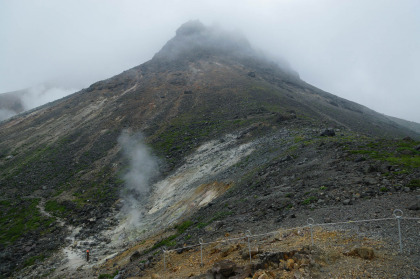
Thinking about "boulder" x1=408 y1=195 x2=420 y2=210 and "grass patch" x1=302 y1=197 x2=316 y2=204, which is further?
"grass patch" x1=302 y1=197 x2=316 y2=204

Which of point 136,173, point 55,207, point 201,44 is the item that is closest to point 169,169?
point 136,173

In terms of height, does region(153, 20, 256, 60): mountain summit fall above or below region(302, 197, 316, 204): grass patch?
above

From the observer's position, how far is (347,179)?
1641 centimetres

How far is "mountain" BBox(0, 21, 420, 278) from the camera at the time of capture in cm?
1717

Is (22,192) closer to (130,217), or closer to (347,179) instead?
(130,217)

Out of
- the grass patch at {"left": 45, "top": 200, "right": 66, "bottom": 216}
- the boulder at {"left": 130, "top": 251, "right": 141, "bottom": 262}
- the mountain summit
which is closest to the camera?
the boulder at {"left": 130, "top": 251, "right": 141, "bottom": 262}

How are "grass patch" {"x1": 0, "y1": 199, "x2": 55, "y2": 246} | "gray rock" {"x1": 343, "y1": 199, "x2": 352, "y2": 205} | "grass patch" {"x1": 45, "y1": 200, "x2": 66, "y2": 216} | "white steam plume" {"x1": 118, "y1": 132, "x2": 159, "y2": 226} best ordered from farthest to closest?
"grass patch" {"x1": 45, "y1": 200, "x2": 66, "y2": 216}, "white steam plume" {"x1": 118, "y1": 132, "x2": 159, "y2": 226}, "grass patch" {"x1": 0, "y1": 199, "x2": 55, "y2": 246}, "gray rock" {"x1": 343, "y1": 199, "x2": 352, "y2": 205}

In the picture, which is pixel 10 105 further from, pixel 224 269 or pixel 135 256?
pixel 224 269

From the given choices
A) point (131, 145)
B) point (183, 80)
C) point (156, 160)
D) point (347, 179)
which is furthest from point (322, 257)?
point (183, 80)

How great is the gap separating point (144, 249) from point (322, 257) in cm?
1360

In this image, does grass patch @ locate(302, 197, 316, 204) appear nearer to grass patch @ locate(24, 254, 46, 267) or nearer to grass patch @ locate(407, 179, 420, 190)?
grass patch @ locate(407, 179, 420, 190)

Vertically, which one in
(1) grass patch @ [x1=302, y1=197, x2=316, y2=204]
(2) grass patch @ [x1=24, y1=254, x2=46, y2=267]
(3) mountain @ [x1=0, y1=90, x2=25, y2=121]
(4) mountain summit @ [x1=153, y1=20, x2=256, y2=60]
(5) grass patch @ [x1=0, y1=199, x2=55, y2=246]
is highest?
(4) mountain summit @ [x1=153, y1=20, x2=256, y2=60]

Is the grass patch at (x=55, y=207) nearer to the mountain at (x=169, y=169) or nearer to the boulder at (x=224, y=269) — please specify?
the mountain at (x=169, y=169)

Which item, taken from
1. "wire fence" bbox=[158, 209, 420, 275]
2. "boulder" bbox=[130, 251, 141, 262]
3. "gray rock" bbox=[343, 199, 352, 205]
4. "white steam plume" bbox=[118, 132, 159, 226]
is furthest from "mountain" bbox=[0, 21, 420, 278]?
"wire fence" bbox=[158, 209, 420, 275]
